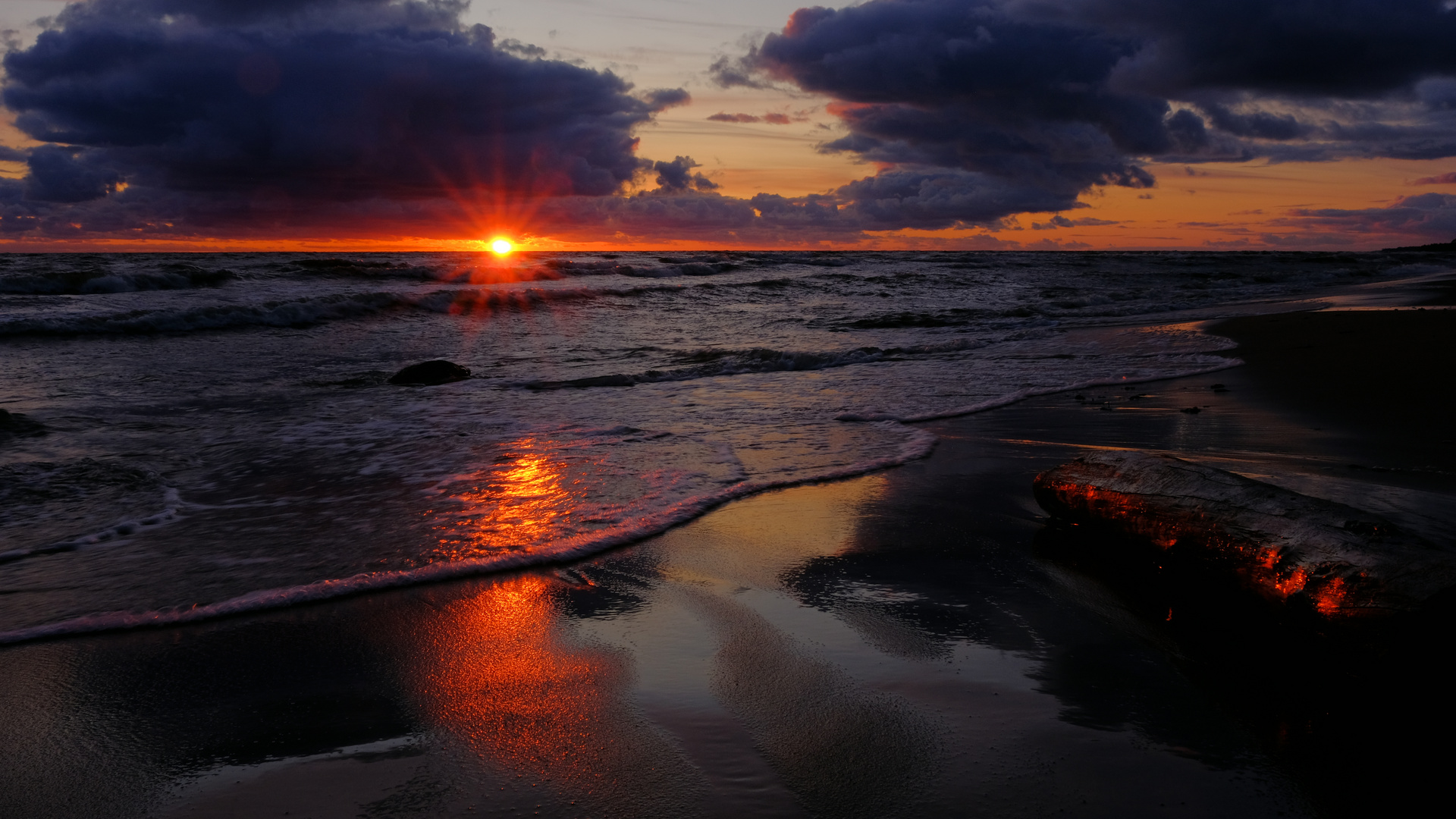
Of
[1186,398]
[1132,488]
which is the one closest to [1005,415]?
[1186,398]

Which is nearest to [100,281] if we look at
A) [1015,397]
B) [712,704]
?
[1015,397]

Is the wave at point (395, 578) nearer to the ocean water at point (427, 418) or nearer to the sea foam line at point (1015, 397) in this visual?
the ocean water at point (427, 418)

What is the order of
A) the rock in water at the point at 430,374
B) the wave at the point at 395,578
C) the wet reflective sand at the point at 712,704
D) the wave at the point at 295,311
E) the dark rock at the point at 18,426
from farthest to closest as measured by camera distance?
the wave at the point at 295,311 < the rock in water at the point at 430,374 < the dark rock at the point at 18,426 < the wave at the point at 395,578 < the wet reflective sand at the point at 712,704

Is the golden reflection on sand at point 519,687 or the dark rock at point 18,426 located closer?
the golden reflection on sand at point 519,687

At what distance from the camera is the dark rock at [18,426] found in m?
6.39

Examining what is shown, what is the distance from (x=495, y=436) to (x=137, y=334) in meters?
12.8

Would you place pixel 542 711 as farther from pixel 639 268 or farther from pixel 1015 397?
pixel 639 268

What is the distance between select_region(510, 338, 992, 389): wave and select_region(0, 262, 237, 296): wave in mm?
20120

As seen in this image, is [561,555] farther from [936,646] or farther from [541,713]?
[936,646]

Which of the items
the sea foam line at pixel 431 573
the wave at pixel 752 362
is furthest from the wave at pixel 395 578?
the wave at pixel 752 362

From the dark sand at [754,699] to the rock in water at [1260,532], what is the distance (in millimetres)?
146

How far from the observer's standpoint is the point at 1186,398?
7.30 metres

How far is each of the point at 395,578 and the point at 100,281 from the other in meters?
25.7

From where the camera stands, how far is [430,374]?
969 centimetres
